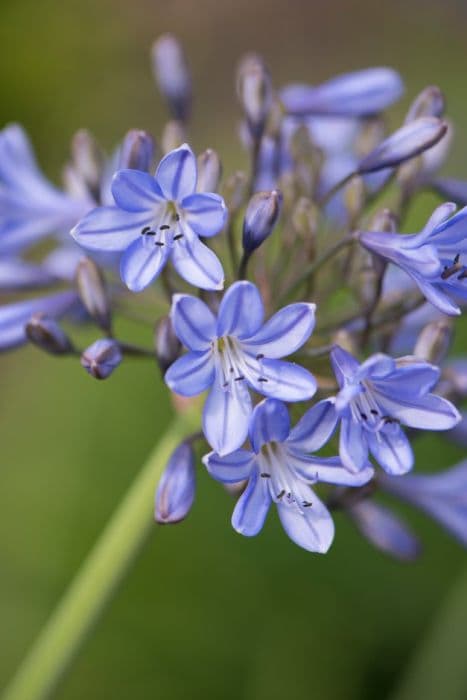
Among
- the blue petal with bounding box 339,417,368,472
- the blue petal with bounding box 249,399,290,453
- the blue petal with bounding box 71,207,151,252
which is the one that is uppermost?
the blue petal with bounding box 71,207,151,252

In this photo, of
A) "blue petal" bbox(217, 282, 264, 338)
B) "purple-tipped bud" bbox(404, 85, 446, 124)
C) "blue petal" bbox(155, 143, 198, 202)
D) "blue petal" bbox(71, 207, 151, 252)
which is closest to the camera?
"blue petal" bbox(217, 282, 264, 338)

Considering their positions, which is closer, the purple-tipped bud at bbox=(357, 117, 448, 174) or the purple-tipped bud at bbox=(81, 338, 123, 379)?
the purple-tipped bud at bbox=(81, 338, 123, 379)

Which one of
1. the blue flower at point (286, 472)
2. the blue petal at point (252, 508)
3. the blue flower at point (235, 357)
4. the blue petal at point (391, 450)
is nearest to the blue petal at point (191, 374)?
the blue flower at point (235, 357)

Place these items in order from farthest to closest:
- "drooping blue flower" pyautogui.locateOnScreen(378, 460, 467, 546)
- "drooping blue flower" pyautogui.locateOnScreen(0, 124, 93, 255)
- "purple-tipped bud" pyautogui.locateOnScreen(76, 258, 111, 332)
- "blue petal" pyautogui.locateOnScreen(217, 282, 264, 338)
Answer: "drooping blue flower" pyautogui.locateOnScreen(0, 124, 93, 255) → "drooping blue flower" pyautogui.locateOnScreen(378, 460, 467, 546) → "purple-tipped bud" pyautogui.locateOnScreen(76, 258, 111, 332) → "blue petal" pyautogui.locateOnScreen(217, 282, 264, 338)

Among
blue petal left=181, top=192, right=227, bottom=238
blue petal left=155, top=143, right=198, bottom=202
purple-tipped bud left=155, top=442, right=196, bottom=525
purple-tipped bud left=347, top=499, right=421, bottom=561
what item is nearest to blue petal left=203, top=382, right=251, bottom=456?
purple-tipped bud left=155, top=442, right=196, bottom=525

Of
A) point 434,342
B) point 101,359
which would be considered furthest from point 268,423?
point 434,342

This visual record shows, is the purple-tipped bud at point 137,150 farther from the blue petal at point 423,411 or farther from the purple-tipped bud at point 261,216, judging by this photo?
the blue petal at point 423,411

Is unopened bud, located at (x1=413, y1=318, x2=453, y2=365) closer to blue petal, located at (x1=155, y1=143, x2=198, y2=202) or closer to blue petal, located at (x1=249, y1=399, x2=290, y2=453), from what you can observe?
blue petal, located at (x1=249, y1=399, x2=290, y2=453)

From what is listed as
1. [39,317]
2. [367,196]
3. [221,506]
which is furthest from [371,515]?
[221,506]
